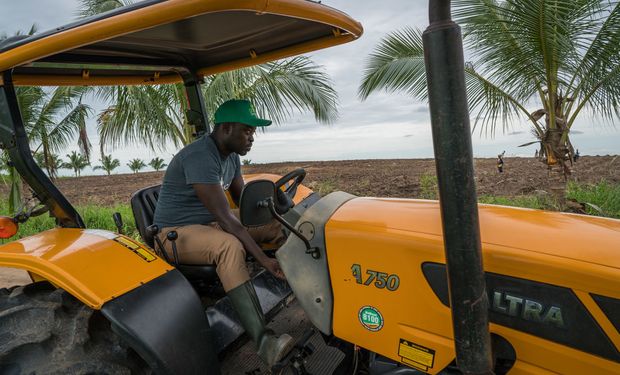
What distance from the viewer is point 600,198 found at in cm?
570

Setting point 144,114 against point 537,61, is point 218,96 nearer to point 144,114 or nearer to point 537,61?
point 144,114

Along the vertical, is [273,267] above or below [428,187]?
above

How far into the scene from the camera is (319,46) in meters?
2.11

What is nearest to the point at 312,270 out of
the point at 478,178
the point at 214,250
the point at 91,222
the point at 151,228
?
the point at 214,250

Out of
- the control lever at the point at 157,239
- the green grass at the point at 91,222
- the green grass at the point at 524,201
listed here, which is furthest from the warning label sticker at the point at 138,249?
the green grass at the point at 91,222

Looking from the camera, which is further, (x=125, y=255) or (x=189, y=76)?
(x=189, y=76)

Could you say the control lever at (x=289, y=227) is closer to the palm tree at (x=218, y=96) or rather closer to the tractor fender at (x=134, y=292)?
the tractor fender at (x=134, y=292)

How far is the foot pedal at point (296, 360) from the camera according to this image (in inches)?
64.1

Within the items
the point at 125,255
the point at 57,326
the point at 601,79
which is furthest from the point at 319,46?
the point at 601,79

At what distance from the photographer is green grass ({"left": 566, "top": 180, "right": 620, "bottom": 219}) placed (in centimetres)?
526

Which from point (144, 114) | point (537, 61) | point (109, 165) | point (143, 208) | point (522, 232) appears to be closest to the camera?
point (522, 232)

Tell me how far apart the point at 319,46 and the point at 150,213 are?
1.41 m

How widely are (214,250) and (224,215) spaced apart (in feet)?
0.58

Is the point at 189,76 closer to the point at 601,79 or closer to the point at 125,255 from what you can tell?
the point at 125,255
